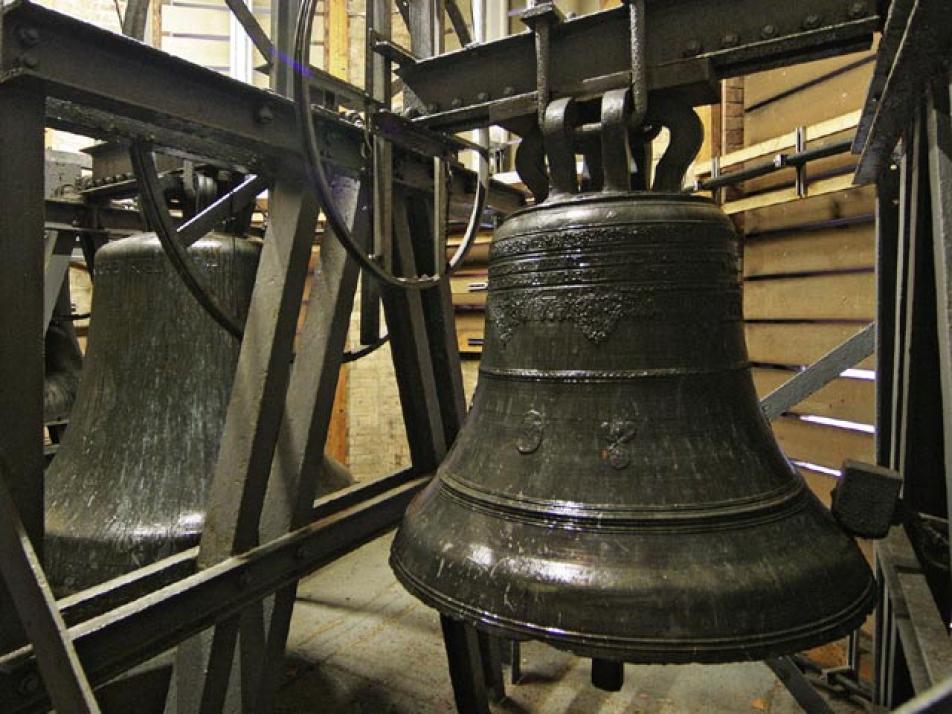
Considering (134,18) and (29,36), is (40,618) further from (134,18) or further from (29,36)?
(134,18)

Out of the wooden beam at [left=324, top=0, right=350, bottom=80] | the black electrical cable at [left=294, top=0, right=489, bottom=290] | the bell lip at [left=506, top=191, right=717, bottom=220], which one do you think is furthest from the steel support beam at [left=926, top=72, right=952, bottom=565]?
the wooden beam at [left=324, top=0, right=350, bottom=80]

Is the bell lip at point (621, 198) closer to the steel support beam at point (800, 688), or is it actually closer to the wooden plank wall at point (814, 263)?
the steel support beam at point (800, 688)

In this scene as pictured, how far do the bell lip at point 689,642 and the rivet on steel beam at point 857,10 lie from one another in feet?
3.06

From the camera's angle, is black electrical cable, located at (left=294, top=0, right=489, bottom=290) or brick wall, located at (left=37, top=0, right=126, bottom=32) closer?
black electrical cable, located at (left=294, top=0, right=489, bottom=290)

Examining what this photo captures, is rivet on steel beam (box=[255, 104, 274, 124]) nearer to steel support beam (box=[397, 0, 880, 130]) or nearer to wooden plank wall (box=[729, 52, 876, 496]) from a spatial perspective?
steel support beam (box=[397, 0, 880, 130])

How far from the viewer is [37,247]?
3.89 ft

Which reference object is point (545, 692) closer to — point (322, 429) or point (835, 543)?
point (322, 429)

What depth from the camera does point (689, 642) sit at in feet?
2.81

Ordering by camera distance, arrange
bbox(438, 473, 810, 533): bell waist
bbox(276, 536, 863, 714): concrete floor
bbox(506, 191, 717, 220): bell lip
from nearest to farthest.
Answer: bbox(438, 473, 810, 533): bell waist → bbox(506, 191, 717, 220): bell lip → bbox(276, 536, 863, 714): concrete floor

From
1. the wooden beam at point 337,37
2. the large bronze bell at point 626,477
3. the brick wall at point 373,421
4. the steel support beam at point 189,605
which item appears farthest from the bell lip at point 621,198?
the wooden beam at point 337,37

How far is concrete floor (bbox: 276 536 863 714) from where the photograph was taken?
8.51 ft

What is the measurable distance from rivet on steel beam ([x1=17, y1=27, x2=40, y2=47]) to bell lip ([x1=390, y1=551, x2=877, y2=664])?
1239 millimetres

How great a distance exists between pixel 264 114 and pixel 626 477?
1217 millimetres

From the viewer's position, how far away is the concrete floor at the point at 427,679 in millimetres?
2594
